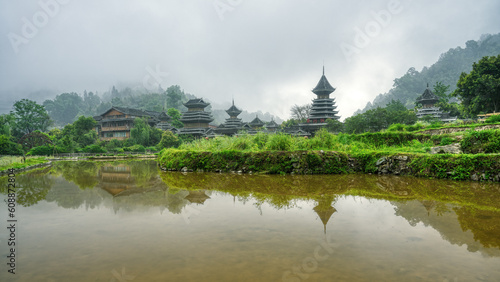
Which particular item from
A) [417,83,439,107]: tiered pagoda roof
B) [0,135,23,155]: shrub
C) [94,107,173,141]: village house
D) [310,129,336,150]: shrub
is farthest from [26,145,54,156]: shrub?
[417,83,439,107]: tiered pagoda roof

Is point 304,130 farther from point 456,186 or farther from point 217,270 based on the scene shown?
point 217,270

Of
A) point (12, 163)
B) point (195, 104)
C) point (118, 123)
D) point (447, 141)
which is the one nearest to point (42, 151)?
point (12, 163)

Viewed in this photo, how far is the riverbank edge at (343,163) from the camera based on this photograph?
9.09 m

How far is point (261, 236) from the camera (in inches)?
168

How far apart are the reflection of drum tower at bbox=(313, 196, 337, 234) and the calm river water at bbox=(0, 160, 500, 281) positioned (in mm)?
21

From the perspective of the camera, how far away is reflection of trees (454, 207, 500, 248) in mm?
4023

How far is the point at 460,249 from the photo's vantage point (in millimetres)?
3688

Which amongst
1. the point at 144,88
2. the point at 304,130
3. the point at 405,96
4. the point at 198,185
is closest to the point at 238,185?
the point at 198,185

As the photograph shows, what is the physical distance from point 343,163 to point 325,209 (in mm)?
6472

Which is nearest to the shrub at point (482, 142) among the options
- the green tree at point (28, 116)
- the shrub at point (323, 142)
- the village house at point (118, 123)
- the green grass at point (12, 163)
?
the shrub at point (323, 142)

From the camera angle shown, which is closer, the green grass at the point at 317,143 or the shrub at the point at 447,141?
the green grass at the point at 317,143

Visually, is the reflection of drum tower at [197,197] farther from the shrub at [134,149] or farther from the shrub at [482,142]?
the shrub at [134,149]

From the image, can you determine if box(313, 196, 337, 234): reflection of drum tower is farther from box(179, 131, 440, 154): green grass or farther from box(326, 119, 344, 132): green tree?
box(326, 119, 344, 132): green tree

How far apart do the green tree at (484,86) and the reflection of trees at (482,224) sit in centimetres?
2403
